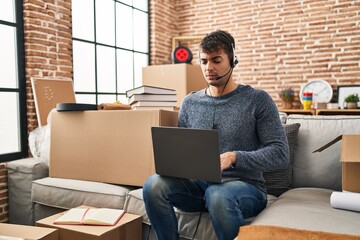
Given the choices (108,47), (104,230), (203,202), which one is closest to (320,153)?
(203,202)

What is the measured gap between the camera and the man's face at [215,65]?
162 cm

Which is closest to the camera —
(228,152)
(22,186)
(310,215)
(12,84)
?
(310,215)

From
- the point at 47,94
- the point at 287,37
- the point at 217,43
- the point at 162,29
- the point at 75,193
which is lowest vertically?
the point at 75,193

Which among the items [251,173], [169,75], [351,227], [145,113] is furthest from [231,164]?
[169,75]

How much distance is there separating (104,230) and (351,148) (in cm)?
110

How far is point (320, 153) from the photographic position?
1.84 m

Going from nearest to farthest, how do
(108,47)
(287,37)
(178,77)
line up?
(178,77), (108,47), (287,37)

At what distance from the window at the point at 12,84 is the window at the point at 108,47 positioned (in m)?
0.68

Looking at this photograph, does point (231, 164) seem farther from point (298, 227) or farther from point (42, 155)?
point (42, 155)

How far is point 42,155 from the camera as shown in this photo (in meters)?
2.44

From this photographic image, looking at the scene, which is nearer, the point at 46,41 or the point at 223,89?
the point at 223,89

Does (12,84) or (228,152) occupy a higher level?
(12,84)

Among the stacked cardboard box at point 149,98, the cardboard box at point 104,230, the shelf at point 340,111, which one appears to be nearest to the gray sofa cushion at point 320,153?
the stacked cardboard box at point 149,98

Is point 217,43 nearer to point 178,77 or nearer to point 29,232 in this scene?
point 29,232
